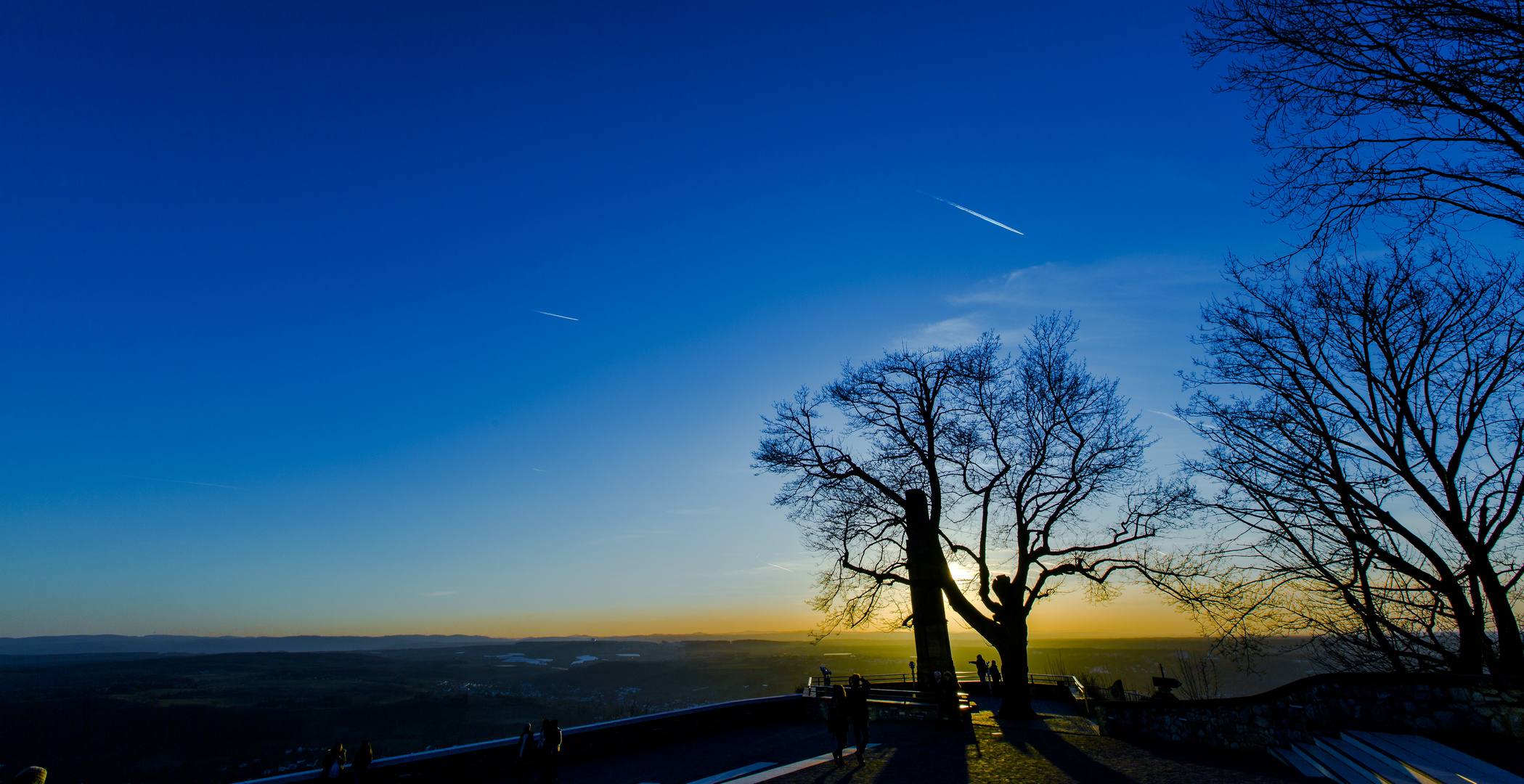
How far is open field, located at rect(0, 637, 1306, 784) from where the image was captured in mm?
67875

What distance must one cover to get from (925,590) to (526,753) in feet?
45.5

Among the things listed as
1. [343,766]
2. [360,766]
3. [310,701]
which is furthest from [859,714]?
[310,701]

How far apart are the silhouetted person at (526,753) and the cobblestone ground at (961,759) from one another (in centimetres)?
79

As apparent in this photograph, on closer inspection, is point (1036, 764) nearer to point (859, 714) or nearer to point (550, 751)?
point (859, 714)

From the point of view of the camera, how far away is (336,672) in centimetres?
15075

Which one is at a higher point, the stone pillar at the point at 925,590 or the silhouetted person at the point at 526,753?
the stone pillar at the point at 925,590

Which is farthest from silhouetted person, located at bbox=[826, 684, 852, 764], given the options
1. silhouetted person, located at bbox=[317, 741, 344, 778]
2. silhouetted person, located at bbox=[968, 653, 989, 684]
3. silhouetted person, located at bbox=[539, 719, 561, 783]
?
silhouetted person, located at bbox=[968, 653, 989, 684]

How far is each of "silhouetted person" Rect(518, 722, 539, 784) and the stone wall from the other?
13.3 meters

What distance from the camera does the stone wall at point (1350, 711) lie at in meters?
8.26

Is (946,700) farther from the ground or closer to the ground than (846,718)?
closer to the ground

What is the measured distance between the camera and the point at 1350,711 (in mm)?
9828

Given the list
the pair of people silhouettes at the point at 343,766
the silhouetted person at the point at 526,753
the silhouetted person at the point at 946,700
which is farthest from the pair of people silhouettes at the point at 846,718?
the pair of people silhouettes at the point at 343,766

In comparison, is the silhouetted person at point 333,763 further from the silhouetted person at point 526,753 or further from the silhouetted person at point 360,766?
the silhouetted person at point 526,753

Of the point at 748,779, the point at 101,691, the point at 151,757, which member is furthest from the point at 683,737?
the point at 101,691
